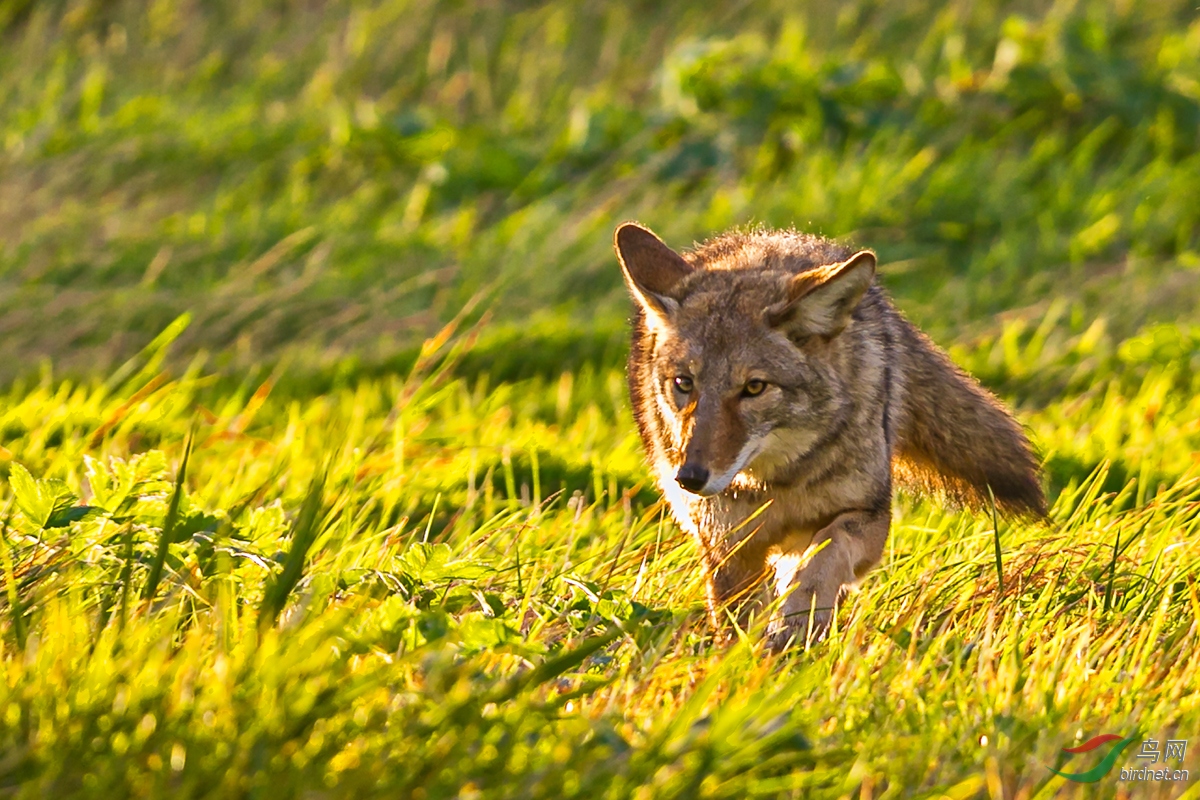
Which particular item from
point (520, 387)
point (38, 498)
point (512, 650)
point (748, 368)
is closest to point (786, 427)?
point (748, 368)

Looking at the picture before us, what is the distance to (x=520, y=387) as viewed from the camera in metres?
7.11

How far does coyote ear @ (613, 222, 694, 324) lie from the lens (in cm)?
448

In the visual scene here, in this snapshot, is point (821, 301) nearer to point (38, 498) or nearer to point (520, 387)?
point (38, 498)

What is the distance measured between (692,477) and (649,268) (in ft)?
3.57

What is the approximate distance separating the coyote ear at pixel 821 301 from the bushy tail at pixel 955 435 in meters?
0.61

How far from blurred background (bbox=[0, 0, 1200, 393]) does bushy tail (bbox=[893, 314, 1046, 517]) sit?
2.35m

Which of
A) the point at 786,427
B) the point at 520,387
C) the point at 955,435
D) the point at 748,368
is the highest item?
the point at 748,368

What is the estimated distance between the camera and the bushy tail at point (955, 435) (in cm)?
463

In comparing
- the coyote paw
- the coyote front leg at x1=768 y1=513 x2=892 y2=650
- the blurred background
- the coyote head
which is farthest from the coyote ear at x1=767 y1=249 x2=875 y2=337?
the blurred background

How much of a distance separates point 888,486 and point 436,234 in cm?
521

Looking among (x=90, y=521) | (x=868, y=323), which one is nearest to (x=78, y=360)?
(x=90, y=521)

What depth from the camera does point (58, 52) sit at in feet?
38.2

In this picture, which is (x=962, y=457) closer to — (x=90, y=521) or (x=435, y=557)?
(x=435, y=557)

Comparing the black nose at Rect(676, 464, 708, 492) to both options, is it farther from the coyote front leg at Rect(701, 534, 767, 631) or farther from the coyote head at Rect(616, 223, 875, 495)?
the coyote front leg at Rect(701, 534, 767, 631)
